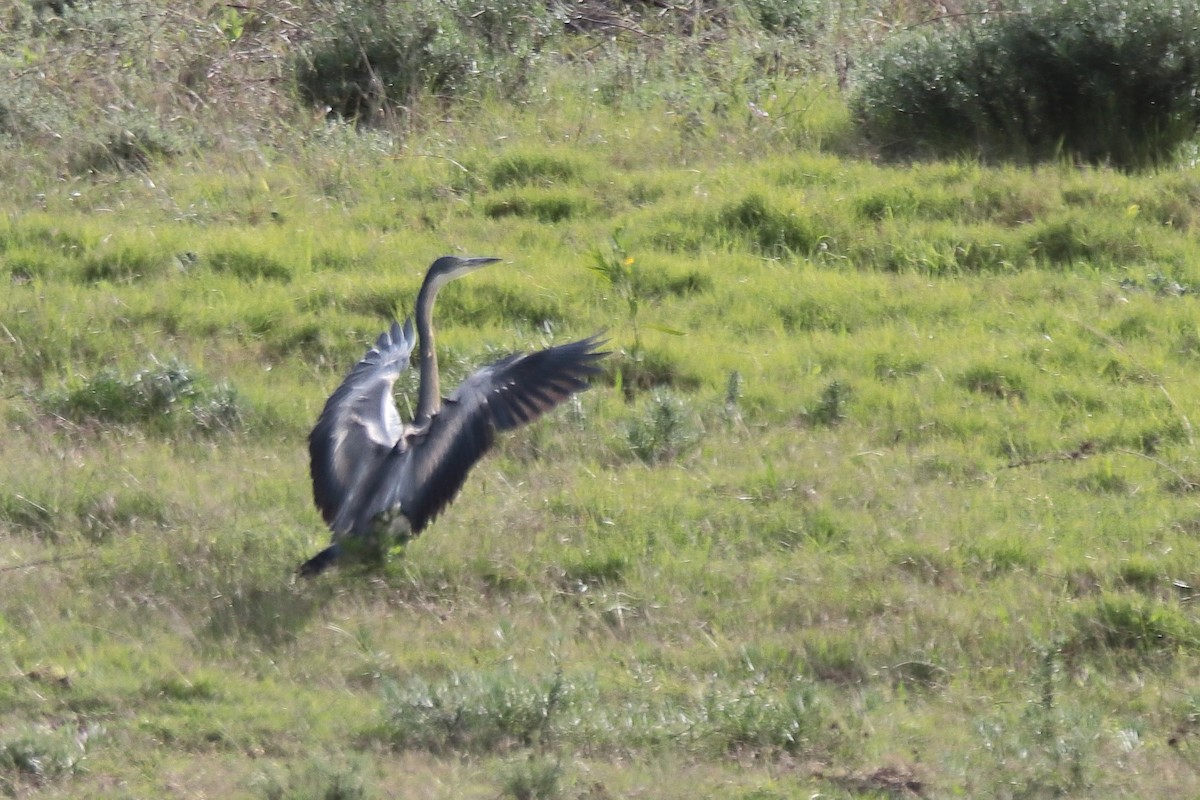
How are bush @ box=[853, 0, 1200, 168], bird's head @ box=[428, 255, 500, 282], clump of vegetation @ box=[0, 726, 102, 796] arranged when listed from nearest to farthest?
clump of vegetation @ box=[0, 726, 102, 796]
bird's head @ box=[428, 255, 500, 282]
bush @ box=[853, 0, 1200, 168]

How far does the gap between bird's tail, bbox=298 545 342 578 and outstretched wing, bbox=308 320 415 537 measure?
13cm

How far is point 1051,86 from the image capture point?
33.0 feet

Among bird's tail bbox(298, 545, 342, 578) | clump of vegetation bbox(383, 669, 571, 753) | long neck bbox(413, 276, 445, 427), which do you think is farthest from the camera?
long neck bbox(413, 276, 445, 427)

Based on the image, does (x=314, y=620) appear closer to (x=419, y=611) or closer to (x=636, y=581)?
(x=419, y=611)

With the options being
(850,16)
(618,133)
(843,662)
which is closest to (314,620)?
(843,662)

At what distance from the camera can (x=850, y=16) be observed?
12336 millimetres

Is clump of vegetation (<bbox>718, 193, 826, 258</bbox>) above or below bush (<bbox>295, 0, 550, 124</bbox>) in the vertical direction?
below

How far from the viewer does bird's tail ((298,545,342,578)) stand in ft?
19.7

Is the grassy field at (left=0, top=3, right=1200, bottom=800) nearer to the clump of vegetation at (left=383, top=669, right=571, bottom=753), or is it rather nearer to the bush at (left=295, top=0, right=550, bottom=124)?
the clump of vegetation at (left=383, top=669, right=571, bottom=753)

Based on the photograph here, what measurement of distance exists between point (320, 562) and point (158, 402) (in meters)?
2.04

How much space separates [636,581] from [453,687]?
1.18 metres

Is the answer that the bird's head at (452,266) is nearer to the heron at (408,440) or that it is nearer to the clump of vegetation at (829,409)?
the heron at (408,440)

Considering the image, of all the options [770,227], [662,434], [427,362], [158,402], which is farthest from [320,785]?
[770,227]

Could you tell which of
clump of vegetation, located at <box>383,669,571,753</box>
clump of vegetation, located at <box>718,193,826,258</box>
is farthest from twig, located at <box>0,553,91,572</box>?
clump of vegetation, located at <box>718,193,826,258</box>
